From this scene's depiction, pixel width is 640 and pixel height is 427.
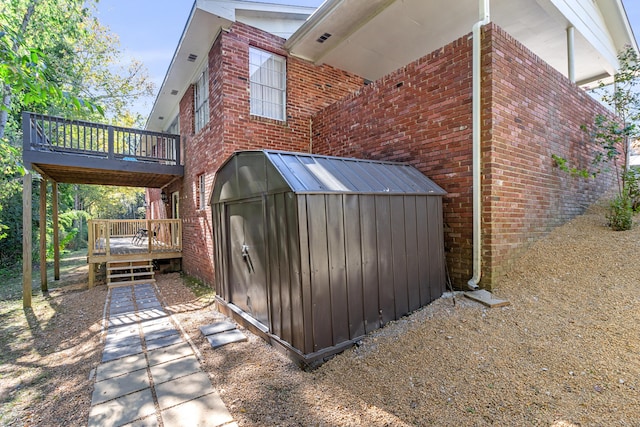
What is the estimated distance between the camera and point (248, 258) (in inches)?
169

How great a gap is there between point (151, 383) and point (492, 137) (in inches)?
201

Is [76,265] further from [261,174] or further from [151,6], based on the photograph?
[261,174]

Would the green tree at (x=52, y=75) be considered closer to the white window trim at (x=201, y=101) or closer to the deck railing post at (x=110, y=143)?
the deck railing post at (x=110, y=143)

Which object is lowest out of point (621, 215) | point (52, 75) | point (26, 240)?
point (26, 240)

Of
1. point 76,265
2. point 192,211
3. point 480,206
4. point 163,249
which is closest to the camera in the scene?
point 480,206

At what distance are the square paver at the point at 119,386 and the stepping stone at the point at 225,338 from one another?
86 cm

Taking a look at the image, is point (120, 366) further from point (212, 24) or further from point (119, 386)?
point (212, 24)

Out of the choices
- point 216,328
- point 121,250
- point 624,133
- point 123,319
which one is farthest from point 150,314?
point 624,133

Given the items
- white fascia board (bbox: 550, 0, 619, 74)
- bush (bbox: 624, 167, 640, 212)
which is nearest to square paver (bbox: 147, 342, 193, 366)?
bush (bbox: 624, 167, 640, 212)

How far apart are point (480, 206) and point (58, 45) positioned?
585 inches

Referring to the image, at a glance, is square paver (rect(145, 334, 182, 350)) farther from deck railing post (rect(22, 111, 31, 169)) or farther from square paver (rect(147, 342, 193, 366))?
deck railing post (rect(22, 111, 31, 169))

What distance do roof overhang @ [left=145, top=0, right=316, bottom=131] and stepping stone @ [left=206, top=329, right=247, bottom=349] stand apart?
20.1 ft

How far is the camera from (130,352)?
3.90 meters

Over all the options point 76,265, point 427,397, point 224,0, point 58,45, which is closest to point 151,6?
point 58,45
